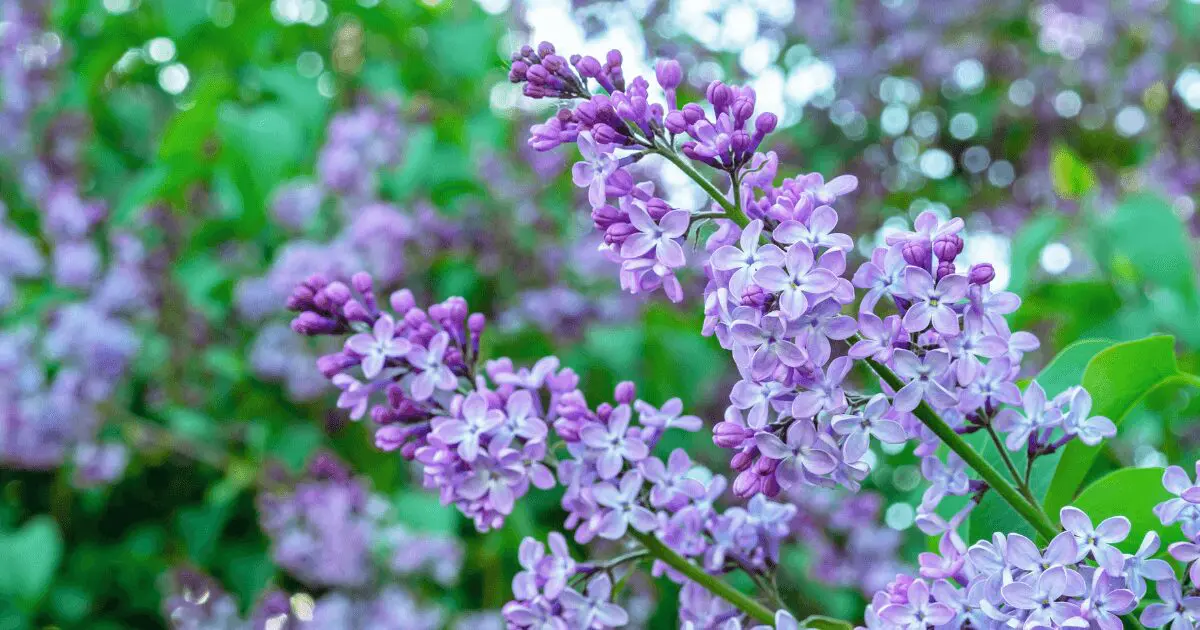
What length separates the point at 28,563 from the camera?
1973 mm

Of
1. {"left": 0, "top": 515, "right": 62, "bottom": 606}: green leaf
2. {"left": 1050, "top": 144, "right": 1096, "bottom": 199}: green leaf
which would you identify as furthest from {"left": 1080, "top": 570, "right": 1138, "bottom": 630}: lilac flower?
{"left": 0, "top": 515, "right": 62, "bottom": 606}: green leaf

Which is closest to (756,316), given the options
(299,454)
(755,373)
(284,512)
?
(755,373)

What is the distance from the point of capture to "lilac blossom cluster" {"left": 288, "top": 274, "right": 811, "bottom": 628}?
688 mm

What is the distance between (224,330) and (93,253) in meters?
0.33

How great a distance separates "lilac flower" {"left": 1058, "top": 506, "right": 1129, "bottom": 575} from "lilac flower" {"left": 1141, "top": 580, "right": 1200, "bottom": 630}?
1.4 inches

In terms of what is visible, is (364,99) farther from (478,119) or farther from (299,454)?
(299,454)

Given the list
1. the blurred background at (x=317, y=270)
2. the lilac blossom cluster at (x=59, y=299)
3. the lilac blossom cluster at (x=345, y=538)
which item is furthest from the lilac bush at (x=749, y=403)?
the lilac blossom cluster at (x=59, y=299)

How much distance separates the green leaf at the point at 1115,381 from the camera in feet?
2.27

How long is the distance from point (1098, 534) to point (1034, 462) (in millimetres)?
161

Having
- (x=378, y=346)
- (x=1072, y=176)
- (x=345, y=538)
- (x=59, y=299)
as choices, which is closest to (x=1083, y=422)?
(x=378, y=346)

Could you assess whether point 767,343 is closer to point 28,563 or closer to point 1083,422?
point 1083,422

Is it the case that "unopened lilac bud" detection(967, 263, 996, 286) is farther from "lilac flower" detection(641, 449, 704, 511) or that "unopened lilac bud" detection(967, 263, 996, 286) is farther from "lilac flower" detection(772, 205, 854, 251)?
"lilac flower" detection(641, 449, 704, 511)

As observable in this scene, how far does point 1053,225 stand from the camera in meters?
1.63

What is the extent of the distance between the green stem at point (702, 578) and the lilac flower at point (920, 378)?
195 mm
